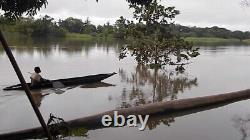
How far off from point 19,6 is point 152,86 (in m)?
12.6

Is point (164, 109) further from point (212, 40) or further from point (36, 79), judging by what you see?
point (212, 40)

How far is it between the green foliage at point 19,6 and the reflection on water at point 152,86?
724 cm

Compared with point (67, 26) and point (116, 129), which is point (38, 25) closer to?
point (67, 26)

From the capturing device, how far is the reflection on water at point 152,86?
52.1ft

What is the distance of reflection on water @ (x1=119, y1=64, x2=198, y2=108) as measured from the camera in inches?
625

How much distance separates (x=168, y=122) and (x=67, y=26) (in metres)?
91.4

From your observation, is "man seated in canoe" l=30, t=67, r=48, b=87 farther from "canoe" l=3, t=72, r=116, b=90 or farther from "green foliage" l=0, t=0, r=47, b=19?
"green foliage" l=0, t=0, r=47, b=19

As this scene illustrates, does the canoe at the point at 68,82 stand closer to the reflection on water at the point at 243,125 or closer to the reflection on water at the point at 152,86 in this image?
Answer: the reflection on water at the point at 152,86

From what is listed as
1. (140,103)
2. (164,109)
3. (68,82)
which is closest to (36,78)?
(68,82)

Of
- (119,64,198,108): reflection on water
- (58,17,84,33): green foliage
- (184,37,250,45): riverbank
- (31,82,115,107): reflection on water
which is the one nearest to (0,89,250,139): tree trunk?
(119,64,198,108): reflection on water

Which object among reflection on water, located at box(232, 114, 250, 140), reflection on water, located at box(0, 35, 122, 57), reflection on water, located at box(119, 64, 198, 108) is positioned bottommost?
reflection on water, located at box(0, 35, 122, 57)

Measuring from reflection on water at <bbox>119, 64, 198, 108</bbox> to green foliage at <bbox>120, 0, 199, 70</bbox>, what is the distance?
1.16 m

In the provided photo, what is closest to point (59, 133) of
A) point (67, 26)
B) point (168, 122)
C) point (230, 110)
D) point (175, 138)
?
point (175, 138)

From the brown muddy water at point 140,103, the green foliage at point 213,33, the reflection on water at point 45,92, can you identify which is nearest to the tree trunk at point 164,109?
the brown muddy water at point 140,103
